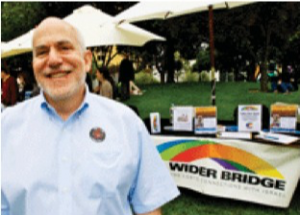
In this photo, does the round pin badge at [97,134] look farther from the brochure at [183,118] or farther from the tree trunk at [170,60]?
the tree trunk at [170,60]

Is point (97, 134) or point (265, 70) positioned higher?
point (97, 134)

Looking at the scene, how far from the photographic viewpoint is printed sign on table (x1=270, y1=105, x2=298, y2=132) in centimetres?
471

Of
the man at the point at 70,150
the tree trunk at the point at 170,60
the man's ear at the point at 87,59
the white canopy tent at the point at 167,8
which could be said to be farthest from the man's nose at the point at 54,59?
the tree trunk at the point at 170,60

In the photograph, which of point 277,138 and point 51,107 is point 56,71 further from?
point 277,138

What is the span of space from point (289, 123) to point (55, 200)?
3702 mm

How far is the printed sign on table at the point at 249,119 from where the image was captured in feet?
15.9

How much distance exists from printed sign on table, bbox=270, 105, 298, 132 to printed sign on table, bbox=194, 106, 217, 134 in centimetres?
65

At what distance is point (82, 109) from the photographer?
1739 mm

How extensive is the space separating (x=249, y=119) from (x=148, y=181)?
11.1ft

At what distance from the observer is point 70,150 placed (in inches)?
65.1

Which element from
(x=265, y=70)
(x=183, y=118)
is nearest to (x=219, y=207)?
(x=183, y=118)

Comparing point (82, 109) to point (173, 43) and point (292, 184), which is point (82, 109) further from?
point (173, 43)

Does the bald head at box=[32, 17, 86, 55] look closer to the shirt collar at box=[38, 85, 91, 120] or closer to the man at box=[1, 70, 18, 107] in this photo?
the shirt collar at box=[38, 85, 91, 120]

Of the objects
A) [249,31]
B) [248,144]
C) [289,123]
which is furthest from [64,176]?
[249,31]
